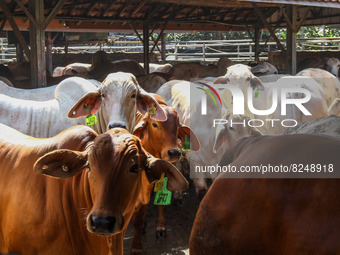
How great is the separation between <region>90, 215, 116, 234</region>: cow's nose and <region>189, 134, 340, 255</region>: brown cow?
489 mm

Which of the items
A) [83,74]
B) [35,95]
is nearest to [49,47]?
[83,74]

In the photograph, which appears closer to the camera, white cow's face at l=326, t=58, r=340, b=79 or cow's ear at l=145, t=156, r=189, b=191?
cow's ear at l=145, t=156, r=189, b=191

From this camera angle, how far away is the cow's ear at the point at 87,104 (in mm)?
5117

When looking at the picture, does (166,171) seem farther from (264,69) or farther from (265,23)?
(264,69)

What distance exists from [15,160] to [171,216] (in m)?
3.37

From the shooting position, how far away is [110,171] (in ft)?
9.39

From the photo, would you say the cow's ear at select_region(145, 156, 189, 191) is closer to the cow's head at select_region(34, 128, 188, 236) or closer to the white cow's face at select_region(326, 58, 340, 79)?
the cow's head at select_region(34, 128, 188, 236)

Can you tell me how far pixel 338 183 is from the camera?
2021 mm

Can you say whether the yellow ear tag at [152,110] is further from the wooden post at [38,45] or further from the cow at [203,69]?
the cow at [203,69]

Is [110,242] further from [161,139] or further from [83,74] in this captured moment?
[83,74]

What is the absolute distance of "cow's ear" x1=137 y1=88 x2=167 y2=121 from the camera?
5.03 m

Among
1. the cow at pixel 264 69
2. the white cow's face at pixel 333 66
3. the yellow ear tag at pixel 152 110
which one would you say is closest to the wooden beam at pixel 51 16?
the yellow ear tag at pixel 152 110

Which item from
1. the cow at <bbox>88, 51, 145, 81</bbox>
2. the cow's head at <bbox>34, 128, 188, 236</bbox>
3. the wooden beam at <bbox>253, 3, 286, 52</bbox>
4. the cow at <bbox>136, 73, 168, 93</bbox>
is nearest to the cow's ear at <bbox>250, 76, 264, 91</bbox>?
the cow at <bbox>136, 73, 168, 93</bbox>

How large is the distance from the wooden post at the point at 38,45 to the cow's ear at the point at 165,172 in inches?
187
